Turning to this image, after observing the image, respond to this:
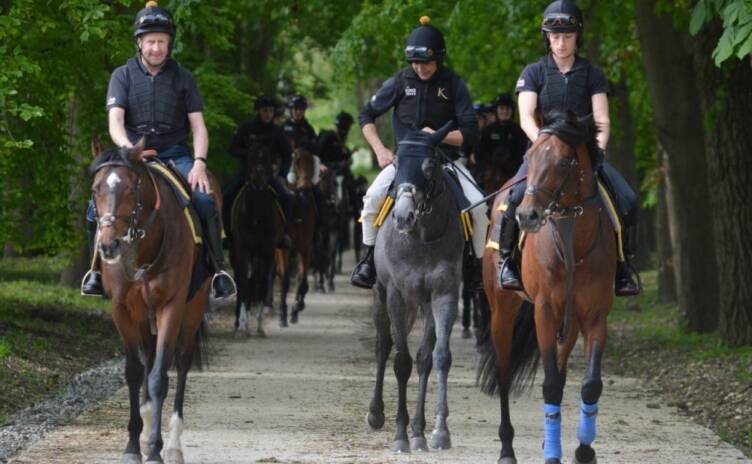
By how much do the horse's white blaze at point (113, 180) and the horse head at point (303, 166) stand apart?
15576 millimetres

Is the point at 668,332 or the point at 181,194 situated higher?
the point at 181,194

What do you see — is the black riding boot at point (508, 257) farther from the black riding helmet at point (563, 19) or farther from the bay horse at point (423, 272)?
the black riding helmet at point (563, 19)

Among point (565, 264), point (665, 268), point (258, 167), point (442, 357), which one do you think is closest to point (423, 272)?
point (442, 357)

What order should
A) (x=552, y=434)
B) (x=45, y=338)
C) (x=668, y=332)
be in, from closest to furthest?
1. (x=552, y=434)
2. (x=45, y=338)
3. (x=668, y=332)

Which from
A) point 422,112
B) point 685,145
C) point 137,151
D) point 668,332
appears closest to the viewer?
point 137,151

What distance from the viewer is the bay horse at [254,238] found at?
23000 mm

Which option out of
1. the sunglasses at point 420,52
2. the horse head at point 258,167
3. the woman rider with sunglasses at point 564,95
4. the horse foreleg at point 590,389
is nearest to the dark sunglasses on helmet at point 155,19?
the sunglasses at point 420,52

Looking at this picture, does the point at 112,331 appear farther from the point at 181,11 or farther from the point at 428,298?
the point at 428,298

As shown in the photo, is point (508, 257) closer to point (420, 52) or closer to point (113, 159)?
point (420, 52)

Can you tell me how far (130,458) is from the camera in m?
11.4

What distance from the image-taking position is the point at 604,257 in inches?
453

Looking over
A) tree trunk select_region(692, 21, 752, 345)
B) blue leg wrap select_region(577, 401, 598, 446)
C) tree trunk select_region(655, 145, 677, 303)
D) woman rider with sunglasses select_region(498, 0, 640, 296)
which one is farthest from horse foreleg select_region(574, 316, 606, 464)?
tree trunk select_region(655, 145, 677, 303)

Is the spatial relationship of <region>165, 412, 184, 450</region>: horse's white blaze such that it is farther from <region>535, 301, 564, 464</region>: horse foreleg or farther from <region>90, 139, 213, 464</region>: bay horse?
<region>535, 301, 564, 464</region>: horse foreleg

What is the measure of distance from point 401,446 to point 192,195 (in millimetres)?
2334
